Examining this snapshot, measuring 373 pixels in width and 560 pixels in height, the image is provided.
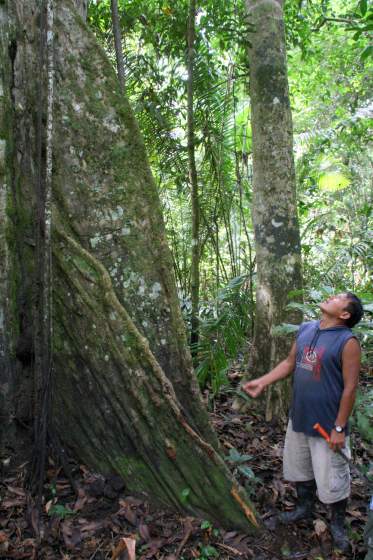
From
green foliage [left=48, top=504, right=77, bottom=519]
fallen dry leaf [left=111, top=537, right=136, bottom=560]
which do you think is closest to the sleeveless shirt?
fallen dry leaf [left=111, top=537, right=136, bottom=560]

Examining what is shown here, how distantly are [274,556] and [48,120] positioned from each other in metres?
2.74

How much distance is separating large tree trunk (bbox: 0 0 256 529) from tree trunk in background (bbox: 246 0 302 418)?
1.64m

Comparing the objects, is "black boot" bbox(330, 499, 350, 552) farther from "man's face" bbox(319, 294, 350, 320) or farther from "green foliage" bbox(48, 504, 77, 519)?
"green foliage" bbox(48, 504, 77, 519)

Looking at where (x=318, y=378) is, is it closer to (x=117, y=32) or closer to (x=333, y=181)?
(x=117, y=32)

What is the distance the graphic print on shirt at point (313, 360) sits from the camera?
2.88 meters

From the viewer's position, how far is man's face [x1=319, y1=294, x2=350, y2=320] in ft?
9.30

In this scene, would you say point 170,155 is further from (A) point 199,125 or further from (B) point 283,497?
(B) point 283,497

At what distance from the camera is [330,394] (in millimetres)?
2842

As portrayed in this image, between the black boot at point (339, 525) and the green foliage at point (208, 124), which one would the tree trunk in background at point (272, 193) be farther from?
the black boot at point (339, 525)

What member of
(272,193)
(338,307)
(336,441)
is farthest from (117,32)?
(336,441)

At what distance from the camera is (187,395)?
9.46ft

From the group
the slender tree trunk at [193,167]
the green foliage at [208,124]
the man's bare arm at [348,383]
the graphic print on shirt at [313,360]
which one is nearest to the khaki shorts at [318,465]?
the man's bare arm at [348,383]

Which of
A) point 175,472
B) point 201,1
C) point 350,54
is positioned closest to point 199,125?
point 201,1

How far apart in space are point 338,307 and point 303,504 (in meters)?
1.32
